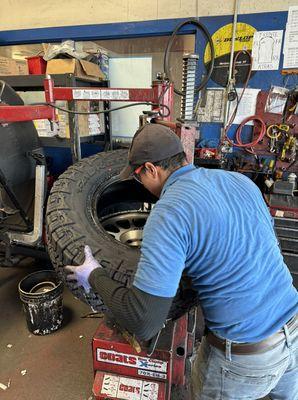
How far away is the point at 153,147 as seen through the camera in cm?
93

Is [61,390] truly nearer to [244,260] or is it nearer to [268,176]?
[244,260]

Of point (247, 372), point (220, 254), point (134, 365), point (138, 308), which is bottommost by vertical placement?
point (134, 365)

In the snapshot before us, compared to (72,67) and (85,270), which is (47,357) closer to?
(85,270)

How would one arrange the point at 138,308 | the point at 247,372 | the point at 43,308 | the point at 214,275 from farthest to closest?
the point at 43,308 < the point at 247,372 < the point at 214,275 < the point at 138,308

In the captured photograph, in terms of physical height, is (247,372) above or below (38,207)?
below

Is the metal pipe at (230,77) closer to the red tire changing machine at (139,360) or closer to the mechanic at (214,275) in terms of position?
the red tire changing machine at (139,360)

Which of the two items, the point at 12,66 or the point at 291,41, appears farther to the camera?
the point at 12,66

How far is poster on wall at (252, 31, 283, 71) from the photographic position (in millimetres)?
2443

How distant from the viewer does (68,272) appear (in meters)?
1.15

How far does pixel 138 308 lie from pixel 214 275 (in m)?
0.25

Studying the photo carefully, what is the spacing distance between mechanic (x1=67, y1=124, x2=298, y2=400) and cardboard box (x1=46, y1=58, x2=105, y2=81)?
1852mm

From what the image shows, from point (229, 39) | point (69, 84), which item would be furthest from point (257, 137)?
point (69, 84)

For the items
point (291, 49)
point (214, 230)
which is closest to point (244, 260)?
point (214, 230)

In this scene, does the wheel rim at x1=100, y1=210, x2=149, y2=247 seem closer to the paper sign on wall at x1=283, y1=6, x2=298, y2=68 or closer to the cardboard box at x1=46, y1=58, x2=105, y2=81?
the cardboard box at x1=46, y1=58, x2=105, y2=81
